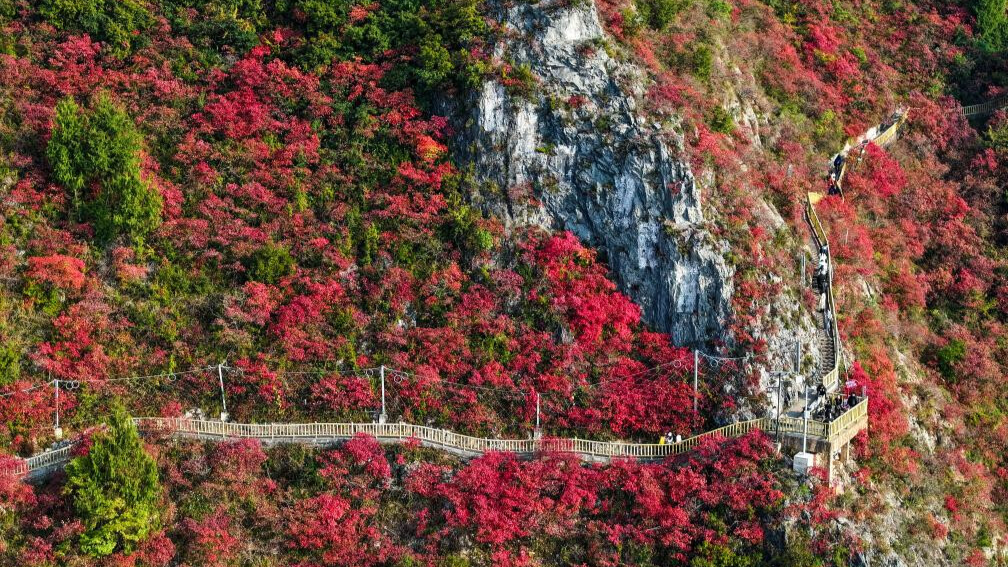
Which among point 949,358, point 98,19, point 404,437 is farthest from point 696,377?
point 98,19

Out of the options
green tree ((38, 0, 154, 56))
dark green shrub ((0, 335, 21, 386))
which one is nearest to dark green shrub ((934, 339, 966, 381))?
dark green shrub ((0, 335, 21, 386))

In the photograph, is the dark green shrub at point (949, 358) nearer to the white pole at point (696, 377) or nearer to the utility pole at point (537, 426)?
the white pole at point (696, 377)

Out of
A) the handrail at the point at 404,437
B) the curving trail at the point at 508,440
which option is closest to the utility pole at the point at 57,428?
the handrail at the point at 404,437

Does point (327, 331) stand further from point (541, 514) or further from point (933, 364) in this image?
point (933, 364)

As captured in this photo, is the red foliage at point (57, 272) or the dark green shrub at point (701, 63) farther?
the dark green shrub at point (701, 63)

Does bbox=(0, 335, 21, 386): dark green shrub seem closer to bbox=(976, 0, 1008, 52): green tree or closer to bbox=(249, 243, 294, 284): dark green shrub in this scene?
bbox=(249, 243, 294, 284): dark green shrub

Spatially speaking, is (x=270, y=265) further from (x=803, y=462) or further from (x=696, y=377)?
(x=803, y=462)
